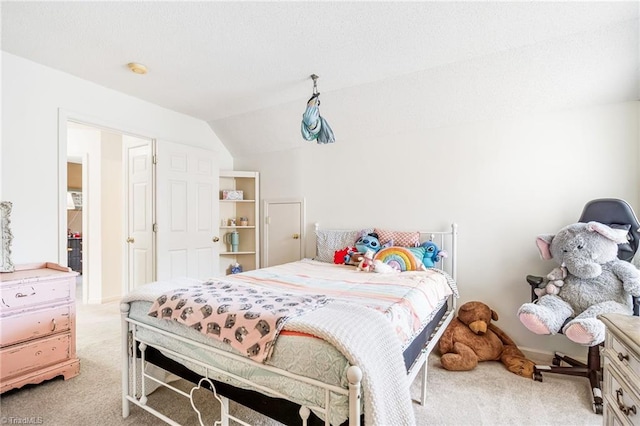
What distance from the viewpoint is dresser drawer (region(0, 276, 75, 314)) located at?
6.66 ft

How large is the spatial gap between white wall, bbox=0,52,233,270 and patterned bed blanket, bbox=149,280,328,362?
173 cm

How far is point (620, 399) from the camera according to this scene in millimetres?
1066

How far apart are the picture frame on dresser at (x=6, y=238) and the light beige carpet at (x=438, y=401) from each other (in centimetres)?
90

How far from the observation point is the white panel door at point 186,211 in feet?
11.4

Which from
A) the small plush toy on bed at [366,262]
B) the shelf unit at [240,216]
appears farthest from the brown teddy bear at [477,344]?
the shelf unit at [240,216]

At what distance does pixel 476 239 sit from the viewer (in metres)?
2.92

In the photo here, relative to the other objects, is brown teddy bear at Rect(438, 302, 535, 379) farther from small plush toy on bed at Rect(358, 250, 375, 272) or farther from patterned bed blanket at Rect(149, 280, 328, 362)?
patterned bed blanket at Rect(149, 280, 328, 362)

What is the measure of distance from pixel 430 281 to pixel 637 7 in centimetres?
213

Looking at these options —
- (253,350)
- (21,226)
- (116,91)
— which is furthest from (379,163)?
(21,226)

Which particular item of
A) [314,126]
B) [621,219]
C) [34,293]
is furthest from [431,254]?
[34,293]

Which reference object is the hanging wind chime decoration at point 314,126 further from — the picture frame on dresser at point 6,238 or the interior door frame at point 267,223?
the picture frame on dresser at point 6,238

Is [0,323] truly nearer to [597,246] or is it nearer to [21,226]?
[21,226]

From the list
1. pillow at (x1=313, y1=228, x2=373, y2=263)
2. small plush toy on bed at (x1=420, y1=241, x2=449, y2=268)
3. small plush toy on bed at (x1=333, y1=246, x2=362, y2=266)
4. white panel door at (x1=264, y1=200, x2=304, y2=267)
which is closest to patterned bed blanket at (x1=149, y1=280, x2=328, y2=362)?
small plush toy on bed at (x1=333, y1=246, x2=362, y2=266)

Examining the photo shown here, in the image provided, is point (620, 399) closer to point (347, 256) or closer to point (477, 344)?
point (477, 344)
